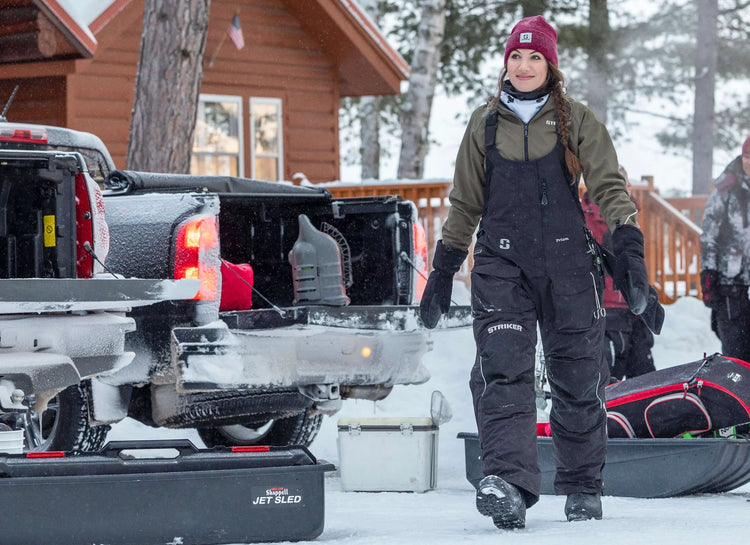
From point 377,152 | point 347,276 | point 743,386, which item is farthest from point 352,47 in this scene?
point 743,386

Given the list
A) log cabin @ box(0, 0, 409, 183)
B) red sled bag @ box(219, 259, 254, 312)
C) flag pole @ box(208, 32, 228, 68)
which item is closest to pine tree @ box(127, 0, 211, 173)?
→ log cabin @ box(0, 0, 409, 183)

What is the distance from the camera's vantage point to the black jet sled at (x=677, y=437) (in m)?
5.88

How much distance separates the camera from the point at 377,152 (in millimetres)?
26047

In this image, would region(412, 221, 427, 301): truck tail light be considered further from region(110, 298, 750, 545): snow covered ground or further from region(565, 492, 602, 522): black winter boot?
region(565, 492, 602, 522): black winter boot

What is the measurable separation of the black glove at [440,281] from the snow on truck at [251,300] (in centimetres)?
97

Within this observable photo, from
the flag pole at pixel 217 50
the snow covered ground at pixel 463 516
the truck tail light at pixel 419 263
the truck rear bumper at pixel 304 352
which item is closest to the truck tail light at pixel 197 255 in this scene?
the truck rear bumper at pixel 304 352

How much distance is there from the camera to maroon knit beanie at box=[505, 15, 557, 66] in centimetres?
487

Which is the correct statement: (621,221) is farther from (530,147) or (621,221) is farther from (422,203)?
(422,203)

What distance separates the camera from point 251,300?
6395 millimetres

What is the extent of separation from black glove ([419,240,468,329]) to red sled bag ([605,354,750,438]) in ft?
4.99

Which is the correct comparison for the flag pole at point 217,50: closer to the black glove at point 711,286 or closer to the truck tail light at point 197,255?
the black glove at point 711,286

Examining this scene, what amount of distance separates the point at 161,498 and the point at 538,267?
1.54 meters

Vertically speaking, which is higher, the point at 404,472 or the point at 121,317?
the point at 121,317

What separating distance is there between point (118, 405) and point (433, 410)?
1509 millimetres
